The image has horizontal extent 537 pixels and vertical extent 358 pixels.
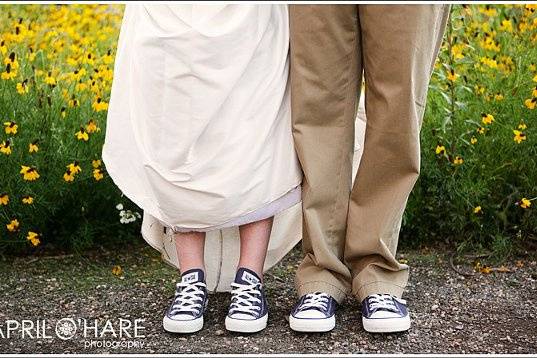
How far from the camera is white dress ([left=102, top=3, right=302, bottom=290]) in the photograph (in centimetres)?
271

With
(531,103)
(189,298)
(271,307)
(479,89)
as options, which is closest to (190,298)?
(189,298)

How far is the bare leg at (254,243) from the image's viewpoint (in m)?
2.91

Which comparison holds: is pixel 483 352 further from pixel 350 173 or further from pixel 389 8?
pixel 389 8

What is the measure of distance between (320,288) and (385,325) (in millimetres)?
228

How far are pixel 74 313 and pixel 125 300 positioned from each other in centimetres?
18

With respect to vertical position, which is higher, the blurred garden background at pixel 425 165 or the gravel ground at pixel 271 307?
the blurred garden background at pixel 425 165

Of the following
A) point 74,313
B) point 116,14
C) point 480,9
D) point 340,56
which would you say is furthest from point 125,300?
point 116,14

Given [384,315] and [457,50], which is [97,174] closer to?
[384,315]

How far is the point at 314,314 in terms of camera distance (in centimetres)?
287

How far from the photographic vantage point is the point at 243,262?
294 cm

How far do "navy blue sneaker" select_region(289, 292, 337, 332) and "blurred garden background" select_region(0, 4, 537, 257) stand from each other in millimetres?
726

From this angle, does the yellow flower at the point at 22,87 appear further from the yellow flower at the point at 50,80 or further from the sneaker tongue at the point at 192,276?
the sneaker tongue at the point at 192,276

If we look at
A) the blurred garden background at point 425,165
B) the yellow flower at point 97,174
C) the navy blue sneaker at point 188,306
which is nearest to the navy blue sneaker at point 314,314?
the navy blue sneaker at point 188,306

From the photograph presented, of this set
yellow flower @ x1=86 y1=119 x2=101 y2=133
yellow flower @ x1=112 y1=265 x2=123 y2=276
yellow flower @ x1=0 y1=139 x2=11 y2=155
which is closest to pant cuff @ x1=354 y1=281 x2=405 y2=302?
yellow flower @ x1=112 y1=265 x2=123 y2=276
